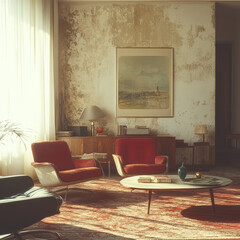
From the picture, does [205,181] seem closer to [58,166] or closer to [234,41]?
[58,166]

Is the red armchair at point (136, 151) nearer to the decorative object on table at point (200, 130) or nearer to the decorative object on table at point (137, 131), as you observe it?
the decorative object on table at point (137, 131)

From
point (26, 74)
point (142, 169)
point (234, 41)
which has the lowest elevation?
point (142, 169)

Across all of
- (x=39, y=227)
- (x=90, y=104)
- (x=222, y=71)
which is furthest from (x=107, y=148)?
(x=222, y=71)

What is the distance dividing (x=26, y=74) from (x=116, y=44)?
2.37 meters

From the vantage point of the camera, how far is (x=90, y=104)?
6898 mm

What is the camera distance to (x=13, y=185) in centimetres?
288

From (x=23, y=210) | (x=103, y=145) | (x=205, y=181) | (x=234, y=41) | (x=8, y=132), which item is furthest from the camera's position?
(x=234, y=41)

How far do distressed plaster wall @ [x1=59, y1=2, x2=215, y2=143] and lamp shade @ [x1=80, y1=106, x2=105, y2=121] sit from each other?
0.44 meters

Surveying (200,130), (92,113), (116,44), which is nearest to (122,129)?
(92,113)

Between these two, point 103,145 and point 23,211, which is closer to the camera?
point 23,211

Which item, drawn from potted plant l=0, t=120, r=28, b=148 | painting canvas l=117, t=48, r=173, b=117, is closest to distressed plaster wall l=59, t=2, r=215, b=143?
painting canvas l=117, t=48, r=173, b=117

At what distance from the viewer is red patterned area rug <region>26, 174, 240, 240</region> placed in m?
2.92

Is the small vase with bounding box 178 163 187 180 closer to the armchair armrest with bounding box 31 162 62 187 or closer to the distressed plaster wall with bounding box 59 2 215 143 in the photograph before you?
the armchair armrest with bounding box 31 162 62 187

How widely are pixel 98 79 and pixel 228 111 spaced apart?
404 centimetres
